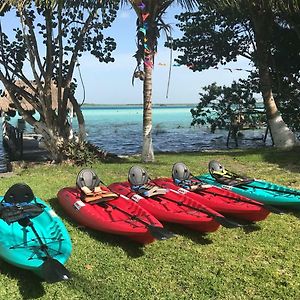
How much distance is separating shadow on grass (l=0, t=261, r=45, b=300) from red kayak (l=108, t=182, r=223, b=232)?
2.50m

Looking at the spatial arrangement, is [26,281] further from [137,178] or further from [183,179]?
[183,179]

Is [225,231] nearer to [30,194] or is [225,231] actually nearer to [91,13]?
[30,194]

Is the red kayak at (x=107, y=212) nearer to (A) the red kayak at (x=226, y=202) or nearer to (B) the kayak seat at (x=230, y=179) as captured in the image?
(A) the red kayak at (x=226, y=202)

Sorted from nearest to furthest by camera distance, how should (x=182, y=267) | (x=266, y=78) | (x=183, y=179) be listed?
1. (x=182, y=267)
2. (x=183, y=179)
3. (x=266, y=78)

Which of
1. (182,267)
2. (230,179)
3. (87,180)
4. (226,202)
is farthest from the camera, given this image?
(230,179)

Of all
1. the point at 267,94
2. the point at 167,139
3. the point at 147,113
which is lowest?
the point at 167,139

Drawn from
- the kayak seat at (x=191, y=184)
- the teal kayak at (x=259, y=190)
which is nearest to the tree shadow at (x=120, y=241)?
the kayak seat at (x=191, y=184)

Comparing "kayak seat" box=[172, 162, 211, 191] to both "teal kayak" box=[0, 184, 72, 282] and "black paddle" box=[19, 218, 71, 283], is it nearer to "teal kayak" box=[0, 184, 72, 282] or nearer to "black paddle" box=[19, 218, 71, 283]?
"teal kayak" box=[0, 184, 72, 282]

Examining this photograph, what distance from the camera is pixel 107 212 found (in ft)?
23.7

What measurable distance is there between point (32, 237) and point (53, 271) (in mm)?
1301

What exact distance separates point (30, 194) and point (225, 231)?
3.38 metres

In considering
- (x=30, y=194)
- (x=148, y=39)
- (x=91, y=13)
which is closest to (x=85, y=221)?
(x=30, y=194)

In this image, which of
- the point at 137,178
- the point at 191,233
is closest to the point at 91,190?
the point at 137,178

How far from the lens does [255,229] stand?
7246 mm
